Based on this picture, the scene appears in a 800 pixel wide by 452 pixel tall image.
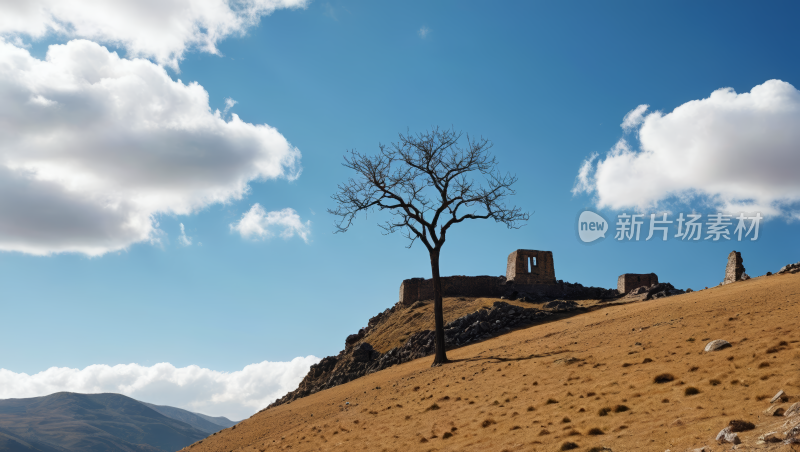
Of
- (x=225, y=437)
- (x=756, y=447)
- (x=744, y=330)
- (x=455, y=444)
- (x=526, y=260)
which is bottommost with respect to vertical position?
(x=225, y=437)

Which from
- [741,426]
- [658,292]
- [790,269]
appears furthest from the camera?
[658,292]

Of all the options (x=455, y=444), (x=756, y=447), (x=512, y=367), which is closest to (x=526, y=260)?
(x=512, y=367)

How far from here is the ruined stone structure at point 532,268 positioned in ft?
153

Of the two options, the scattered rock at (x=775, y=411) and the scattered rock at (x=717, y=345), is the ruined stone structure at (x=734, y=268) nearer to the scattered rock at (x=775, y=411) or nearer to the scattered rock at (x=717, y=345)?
the scattered rock at (x=717, y=345)

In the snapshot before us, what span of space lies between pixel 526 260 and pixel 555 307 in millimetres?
16030

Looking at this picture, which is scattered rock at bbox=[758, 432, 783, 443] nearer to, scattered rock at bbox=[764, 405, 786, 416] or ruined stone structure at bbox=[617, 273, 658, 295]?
scattered rock at bbox=[764, 405, 786, 416]

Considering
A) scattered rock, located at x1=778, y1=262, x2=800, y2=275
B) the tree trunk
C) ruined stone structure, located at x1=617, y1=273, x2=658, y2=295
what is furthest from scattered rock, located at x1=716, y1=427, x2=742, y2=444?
ruined stone structure, located at x1=617, y1=273, x2=658, y2=295

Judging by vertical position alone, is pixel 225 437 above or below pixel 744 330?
below

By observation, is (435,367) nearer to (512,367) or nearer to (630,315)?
(512,367)

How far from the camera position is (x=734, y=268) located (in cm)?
3366

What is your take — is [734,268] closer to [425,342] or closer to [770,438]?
[425,342]

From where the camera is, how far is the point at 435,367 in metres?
22.7

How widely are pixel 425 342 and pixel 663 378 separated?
1922 centimetres

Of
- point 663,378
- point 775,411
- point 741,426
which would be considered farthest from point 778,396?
point 663,378
